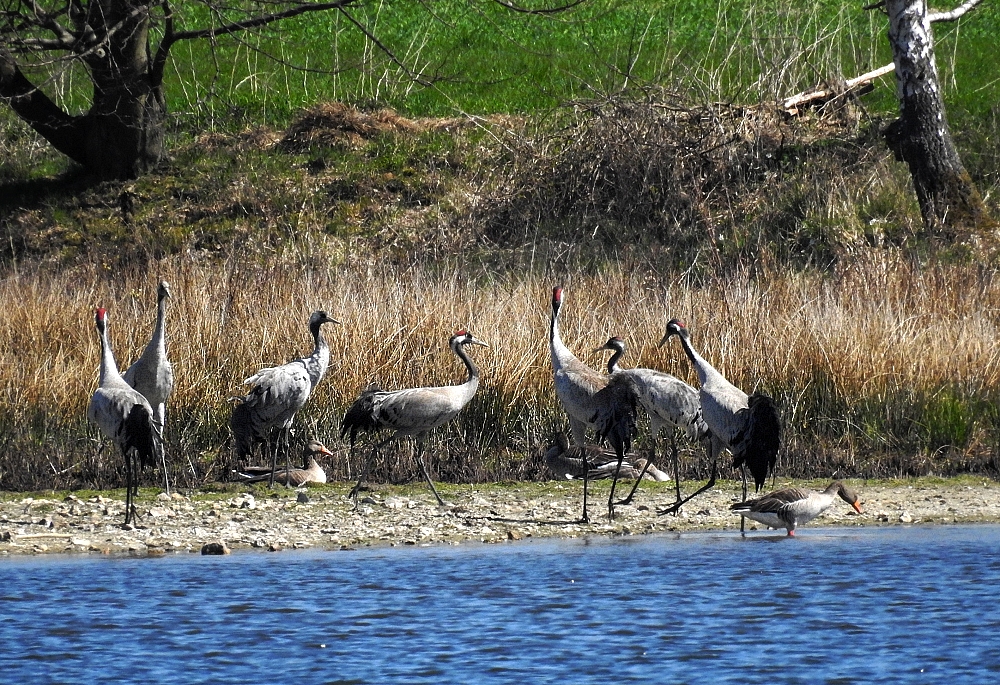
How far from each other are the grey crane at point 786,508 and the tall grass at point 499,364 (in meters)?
1.60

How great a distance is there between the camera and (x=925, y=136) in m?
18.1

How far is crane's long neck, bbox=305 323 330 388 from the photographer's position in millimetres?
11305

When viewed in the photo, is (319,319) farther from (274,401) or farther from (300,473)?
(300,473)

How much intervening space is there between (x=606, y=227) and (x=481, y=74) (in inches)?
287

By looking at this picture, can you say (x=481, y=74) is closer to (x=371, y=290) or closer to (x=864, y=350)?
(x=371, y=290)

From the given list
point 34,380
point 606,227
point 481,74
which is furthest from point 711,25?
point 34,380

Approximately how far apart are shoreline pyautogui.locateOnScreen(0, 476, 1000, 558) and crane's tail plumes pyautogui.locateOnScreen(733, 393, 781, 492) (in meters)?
0.62

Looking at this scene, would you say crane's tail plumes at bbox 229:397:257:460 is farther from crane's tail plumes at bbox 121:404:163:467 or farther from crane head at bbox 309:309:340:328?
crane's tail plumes at bbox 121:404:163:467

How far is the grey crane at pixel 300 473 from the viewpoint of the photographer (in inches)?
443

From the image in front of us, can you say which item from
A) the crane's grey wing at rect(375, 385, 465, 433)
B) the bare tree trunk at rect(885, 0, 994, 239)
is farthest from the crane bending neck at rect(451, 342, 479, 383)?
the bare tree trunk at rect(885, 0, 994, 239)

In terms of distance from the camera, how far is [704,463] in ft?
38.6

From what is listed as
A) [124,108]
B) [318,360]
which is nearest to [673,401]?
[318,360]

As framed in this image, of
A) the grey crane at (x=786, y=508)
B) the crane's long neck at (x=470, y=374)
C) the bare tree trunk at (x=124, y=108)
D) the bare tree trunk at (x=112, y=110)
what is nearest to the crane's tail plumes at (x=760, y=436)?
the grey crane at (x=786, y=508)

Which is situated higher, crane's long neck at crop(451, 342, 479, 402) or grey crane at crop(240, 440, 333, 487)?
crane's long neck at crop(451, 342, 479, 402)
